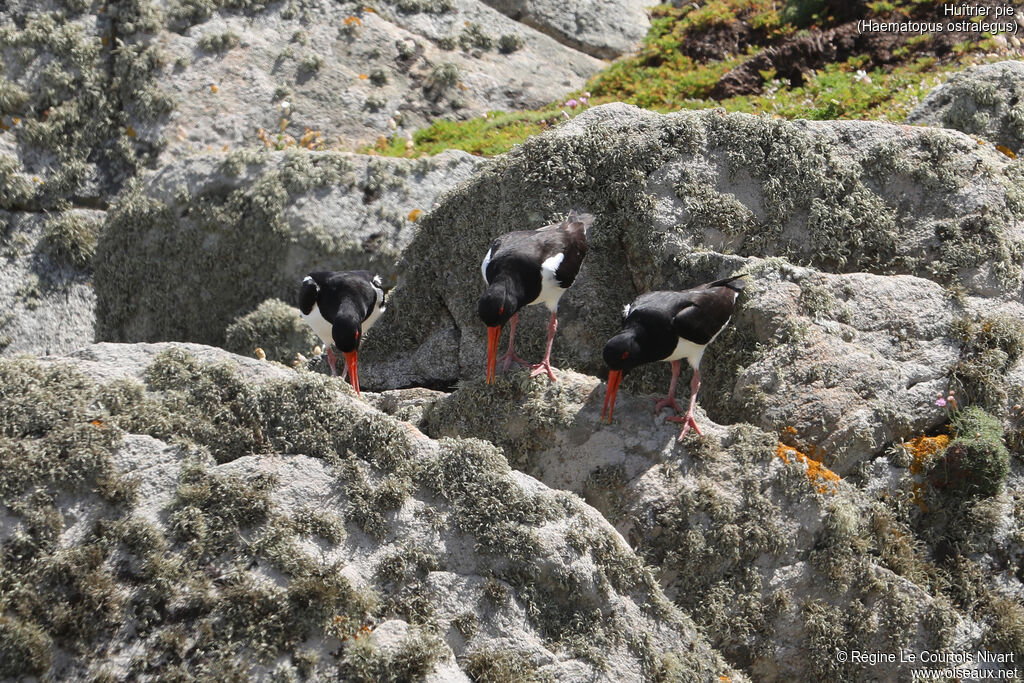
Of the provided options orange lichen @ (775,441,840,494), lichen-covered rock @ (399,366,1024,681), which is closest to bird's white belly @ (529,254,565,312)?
lichen-covered rock @ (399,366,1024,681)

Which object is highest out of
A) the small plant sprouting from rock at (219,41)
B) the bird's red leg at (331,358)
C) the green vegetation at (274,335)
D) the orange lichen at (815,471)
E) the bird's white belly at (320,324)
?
the small plant sprouting from rock at (219,41)

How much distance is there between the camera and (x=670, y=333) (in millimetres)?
8875

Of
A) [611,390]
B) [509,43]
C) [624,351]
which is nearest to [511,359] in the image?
[611,390]

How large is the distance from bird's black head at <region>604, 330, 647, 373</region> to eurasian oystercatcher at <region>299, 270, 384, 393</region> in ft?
10.7

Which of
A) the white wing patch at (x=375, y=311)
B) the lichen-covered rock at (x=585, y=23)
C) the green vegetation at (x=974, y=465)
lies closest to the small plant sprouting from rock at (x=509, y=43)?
the lichen-covered rock at (x=585, y=23)

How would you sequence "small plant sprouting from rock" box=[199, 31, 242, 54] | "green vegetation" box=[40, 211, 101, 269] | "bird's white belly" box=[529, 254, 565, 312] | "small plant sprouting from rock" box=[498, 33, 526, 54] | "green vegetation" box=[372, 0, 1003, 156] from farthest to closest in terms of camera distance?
1. "small plant sprouting from rock" box=[498, 33, 526, 54]
2. "small plant sprouting from rock" box=[199, 31, 242, 54]
3. "green vegetation" box=[372, 0, 1003, 156]
4. "green vegetation" box=[40, 211, 101, 269]
5. "bird's white belly" box=[529, 254, 565, 312]

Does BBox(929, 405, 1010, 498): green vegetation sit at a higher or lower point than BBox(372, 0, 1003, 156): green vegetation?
lower

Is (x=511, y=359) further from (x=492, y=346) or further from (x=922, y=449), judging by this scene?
(x=922, y=449)

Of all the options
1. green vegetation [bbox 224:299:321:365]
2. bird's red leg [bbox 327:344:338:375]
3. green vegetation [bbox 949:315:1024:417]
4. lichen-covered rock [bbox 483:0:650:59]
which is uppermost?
lichen-covered rock [bbox 483:0:650:59]

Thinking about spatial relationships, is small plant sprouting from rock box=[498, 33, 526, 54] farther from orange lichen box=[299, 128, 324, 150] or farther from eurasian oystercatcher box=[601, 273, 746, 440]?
eurasian oystercatcher box=[601, 273, 746, 440]

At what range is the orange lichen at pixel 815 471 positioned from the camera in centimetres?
852

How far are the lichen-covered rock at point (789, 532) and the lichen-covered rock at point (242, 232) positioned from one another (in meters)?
5.46

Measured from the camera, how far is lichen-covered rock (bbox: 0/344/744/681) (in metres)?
6.38

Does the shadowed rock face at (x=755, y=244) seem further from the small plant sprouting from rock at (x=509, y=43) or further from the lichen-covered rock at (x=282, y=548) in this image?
the small plant sprouting from rock at (x=509, y=43)
